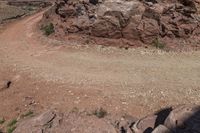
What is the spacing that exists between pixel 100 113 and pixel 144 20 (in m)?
6.63

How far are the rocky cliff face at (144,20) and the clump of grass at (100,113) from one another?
5.74 meters

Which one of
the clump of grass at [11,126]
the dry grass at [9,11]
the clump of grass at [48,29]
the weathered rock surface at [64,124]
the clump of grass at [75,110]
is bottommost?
the dry grass at [9,11]

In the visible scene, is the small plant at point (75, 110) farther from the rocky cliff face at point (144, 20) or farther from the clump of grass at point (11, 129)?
the rocky cliff face at point (144, 20)

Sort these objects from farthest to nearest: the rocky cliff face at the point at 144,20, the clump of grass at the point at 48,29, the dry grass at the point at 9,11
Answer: the dry grass at the point at 9,11 < the clump of grass at the point at 48,29 < the rocky cliff face at the point at 144,20

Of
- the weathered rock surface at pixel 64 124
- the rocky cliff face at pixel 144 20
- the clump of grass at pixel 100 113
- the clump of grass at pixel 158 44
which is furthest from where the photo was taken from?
the rocky cliff face at pixel 144 20

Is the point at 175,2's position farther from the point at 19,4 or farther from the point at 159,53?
the point at 19,4

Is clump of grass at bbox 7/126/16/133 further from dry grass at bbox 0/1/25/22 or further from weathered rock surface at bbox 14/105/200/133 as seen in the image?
dry grass at bbox 0/1/25/22

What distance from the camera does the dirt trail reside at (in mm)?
14688

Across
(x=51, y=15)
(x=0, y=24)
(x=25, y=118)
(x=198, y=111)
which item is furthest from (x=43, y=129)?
(x=0, y=24)

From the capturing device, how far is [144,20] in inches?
768

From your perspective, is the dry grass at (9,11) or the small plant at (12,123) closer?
the small plant at (12,123)

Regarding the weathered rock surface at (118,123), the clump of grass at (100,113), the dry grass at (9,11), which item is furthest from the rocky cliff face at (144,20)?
the dry grass at (9,11)

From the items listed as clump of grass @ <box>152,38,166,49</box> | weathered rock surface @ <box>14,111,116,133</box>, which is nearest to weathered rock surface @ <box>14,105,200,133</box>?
weathered rock surface @ <box>14,111,116,133</box>

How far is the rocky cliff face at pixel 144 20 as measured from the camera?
19.3 m
